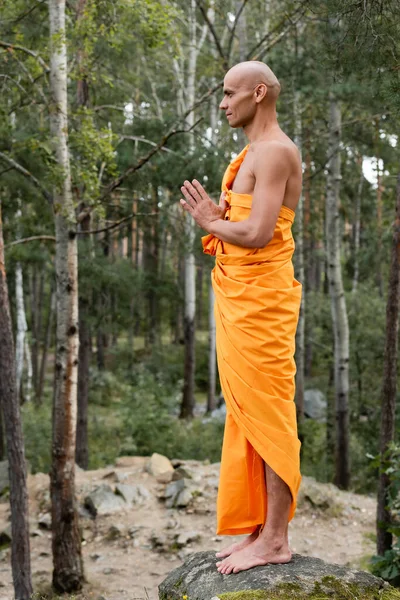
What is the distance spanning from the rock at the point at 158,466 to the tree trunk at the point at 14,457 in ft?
13.0

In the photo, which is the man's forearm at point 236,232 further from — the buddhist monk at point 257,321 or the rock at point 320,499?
the rock at point 320,499

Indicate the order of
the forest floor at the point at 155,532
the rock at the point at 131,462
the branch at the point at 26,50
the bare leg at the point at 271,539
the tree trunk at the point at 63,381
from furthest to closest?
the rock at the point at 131,462 → the forest floor at the point at 155,532 → the tree trunk at the point at 63,381 → the branch at the point at 26,50 → the bare leg at the point at 271,539

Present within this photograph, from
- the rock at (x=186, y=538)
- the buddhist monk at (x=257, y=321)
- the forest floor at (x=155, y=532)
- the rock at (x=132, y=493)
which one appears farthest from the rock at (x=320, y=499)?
the buddhist monk at (x=257, y=321)

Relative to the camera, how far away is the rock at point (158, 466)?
1071 centimetres

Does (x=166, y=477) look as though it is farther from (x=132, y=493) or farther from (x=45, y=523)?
(x=45, y=523)

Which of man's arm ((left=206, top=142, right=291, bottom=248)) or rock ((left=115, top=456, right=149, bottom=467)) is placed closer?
man's arm ((left=206, top=142, right=291, bottom=248))

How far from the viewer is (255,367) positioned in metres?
3.54

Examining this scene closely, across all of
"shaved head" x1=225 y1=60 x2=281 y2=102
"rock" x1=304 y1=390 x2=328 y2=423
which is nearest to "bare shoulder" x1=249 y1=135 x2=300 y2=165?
"shaved head" x1=225 y1=60 x2=281 y2=102

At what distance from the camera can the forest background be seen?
7246mm

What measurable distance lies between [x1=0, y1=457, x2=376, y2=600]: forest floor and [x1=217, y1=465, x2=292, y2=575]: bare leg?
403 cm

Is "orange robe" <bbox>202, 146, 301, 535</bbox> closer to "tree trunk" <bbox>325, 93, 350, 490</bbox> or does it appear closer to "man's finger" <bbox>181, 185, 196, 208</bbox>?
"man's finger" <bbox>181, 185, 196, 208</bbox>

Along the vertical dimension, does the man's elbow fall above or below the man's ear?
below

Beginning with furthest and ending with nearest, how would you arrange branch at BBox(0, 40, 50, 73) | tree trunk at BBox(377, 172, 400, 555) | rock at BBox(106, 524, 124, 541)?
rock at BBox(106, 524, 124, 541), branch at BBox(0, 40, 50, 73), tree trunk at BBox(377, 172, 400, 555)

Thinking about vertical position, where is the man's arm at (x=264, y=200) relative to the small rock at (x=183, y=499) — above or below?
above
